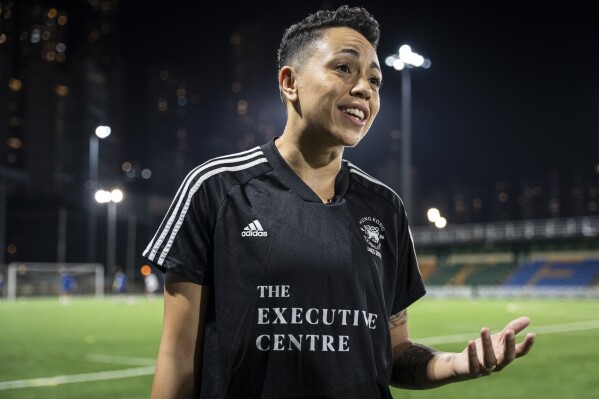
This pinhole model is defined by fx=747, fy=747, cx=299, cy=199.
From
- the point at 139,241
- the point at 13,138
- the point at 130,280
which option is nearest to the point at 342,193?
the point at 130,280

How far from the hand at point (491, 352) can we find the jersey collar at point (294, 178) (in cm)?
68

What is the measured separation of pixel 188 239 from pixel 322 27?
0.91 m

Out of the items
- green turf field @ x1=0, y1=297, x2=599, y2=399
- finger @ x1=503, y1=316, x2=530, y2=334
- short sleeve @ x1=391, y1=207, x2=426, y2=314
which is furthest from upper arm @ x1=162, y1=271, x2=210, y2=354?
A: green turf field @ x1=0, y1=297, x2=599, y2=399

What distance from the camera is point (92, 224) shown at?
6969 cm

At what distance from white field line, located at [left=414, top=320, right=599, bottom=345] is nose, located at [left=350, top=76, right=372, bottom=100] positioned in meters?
13.0

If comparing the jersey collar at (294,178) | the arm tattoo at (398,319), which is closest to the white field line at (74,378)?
the arm tattoo at (398,319)

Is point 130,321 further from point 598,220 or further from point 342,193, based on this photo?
point 598,220

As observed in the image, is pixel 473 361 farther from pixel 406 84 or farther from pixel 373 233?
pixel 406 84

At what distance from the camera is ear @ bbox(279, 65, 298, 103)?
2676 mm

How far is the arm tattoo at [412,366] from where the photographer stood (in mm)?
2830

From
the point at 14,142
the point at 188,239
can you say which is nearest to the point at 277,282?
the point at 188,239

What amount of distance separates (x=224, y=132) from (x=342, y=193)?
147383 mm

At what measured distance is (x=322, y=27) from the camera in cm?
268

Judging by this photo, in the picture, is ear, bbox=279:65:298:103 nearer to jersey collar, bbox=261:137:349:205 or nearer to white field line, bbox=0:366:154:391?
jersey collar, bbox=261:137:349:205
